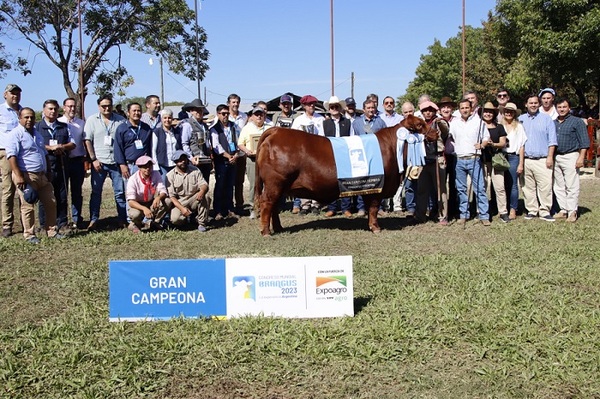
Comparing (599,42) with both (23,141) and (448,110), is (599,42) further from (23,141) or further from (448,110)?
(23,141)

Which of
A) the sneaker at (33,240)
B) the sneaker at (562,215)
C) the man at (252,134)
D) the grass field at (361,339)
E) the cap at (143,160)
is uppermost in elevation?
the man at (252,134)

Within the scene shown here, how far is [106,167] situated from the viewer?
934 cm

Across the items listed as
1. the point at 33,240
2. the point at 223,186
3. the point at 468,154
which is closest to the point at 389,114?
the point at 468,154

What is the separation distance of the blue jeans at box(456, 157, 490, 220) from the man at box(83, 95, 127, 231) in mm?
5502

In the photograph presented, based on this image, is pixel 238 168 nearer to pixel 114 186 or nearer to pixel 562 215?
pixel 114 186

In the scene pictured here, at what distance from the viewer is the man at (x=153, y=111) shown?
9.83 metres

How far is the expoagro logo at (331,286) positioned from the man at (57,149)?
5496 mm

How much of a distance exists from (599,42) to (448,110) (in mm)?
11185

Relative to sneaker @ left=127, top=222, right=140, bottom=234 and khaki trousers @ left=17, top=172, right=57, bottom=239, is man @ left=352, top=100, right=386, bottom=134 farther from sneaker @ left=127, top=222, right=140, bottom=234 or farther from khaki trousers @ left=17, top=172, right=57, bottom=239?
khaki trousers @ left=17, top=172, right=57, bottom=239

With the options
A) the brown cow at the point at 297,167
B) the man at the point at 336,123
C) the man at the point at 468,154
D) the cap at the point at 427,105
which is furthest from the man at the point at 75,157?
the man at the point at 468,154

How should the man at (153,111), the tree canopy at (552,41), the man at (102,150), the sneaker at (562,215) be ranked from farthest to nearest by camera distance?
the tree canopy at (552,41)
the man at (153,111)
the sneaker at (562,215)
the man at (102,150)

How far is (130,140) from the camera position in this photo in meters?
9.12

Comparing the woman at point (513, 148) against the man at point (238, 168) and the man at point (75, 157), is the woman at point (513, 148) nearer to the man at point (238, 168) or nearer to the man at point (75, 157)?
the man at point (238, 168)

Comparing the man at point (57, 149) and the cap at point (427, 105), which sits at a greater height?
the cap at point (427, 105)
